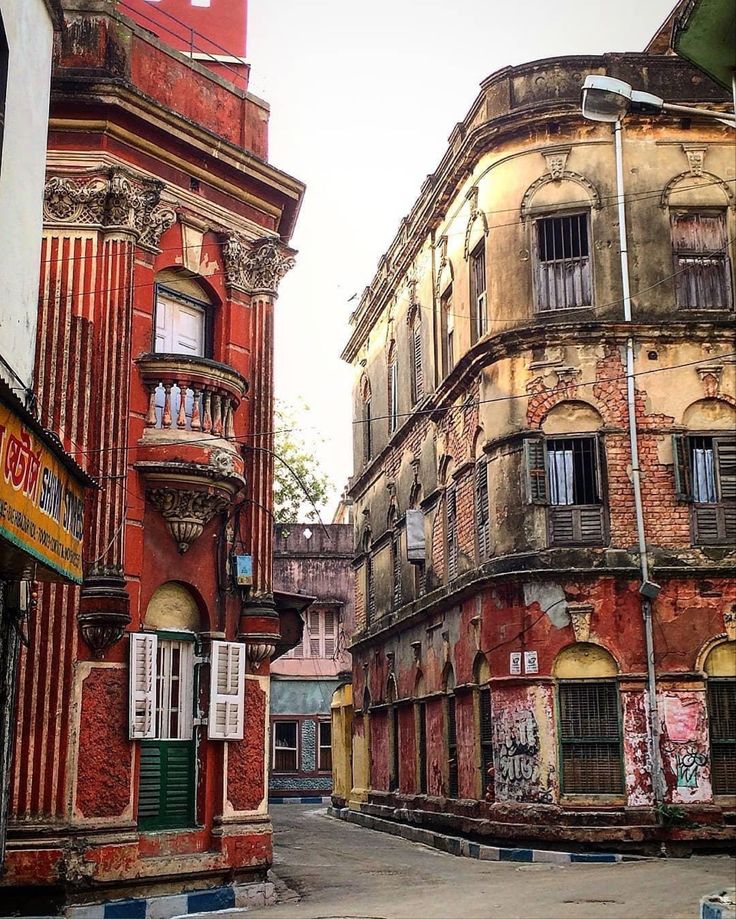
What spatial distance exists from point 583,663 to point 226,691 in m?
7.56

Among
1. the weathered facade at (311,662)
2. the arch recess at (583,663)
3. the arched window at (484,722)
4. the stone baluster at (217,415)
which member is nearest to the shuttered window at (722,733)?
the arch recess at (583,663)

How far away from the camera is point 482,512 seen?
22.3 metres

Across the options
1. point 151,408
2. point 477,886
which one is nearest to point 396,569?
point 477,886

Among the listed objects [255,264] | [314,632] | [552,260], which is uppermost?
[552,260]

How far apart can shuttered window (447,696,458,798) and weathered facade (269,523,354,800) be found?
635 inches

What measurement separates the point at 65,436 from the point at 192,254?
10.6 feet

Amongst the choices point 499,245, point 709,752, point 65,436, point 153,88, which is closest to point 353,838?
point 709,752

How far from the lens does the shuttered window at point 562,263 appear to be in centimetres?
2131

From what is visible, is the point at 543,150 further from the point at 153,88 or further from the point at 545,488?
the point at 153,88

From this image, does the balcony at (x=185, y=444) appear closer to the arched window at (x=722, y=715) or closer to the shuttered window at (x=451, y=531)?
the arched window at (x=722, y=715)

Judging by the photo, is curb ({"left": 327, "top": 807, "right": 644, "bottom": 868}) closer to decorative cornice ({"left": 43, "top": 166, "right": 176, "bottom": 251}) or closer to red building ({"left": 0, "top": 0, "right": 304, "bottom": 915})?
red building ({"left": 0, "top": 0, "right": 304, "bottom": 915})

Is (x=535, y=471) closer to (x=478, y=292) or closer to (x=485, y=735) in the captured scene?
(x=478, y=292)

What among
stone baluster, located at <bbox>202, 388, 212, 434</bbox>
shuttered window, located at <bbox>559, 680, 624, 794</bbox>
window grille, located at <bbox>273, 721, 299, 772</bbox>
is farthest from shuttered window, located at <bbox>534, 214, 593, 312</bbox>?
window grille, located at <bbox>273, 721, 299, 772</bbox>

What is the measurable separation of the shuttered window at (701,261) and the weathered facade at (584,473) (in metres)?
0.04
